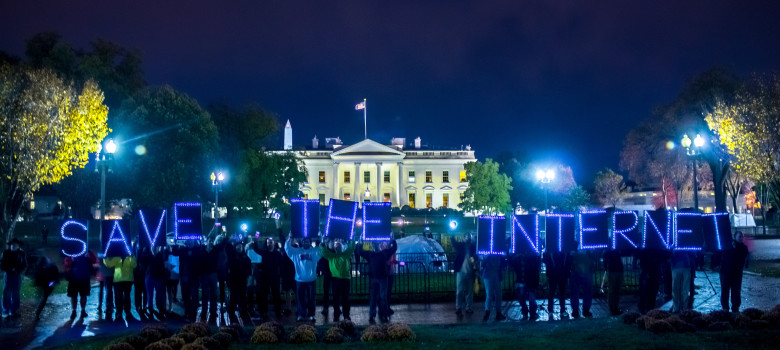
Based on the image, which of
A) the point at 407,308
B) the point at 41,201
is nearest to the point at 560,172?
the point at 41,201

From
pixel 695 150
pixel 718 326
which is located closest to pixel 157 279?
pixel 718 326

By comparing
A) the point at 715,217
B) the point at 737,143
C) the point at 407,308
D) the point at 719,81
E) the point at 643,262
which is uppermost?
the point at 719,81

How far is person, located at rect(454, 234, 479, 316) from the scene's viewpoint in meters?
17.0

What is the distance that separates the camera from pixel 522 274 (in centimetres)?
1619

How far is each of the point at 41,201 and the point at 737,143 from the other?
94.9m

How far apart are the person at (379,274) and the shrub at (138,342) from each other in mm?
5458

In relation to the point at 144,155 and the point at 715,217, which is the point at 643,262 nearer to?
the point at 715,217

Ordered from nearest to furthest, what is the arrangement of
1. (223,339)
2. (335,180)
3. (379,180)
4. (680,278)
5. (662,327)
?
1. (223,339)
2. (662,327)
3. (680,278)
4. (379,180)
5. (335,180)

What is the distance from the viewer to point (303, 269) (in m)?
16.3

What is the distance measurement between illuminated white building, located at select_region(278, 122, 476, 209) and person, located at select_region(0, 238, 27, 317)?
102313 mm

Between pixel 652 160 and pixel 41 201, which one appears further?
pixel 41 201

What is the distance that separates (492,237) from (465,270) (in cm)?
130

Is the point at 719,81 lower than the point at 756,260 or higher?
higher

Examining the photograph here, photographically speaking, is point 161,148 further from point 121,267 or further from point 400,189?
point 400,189
